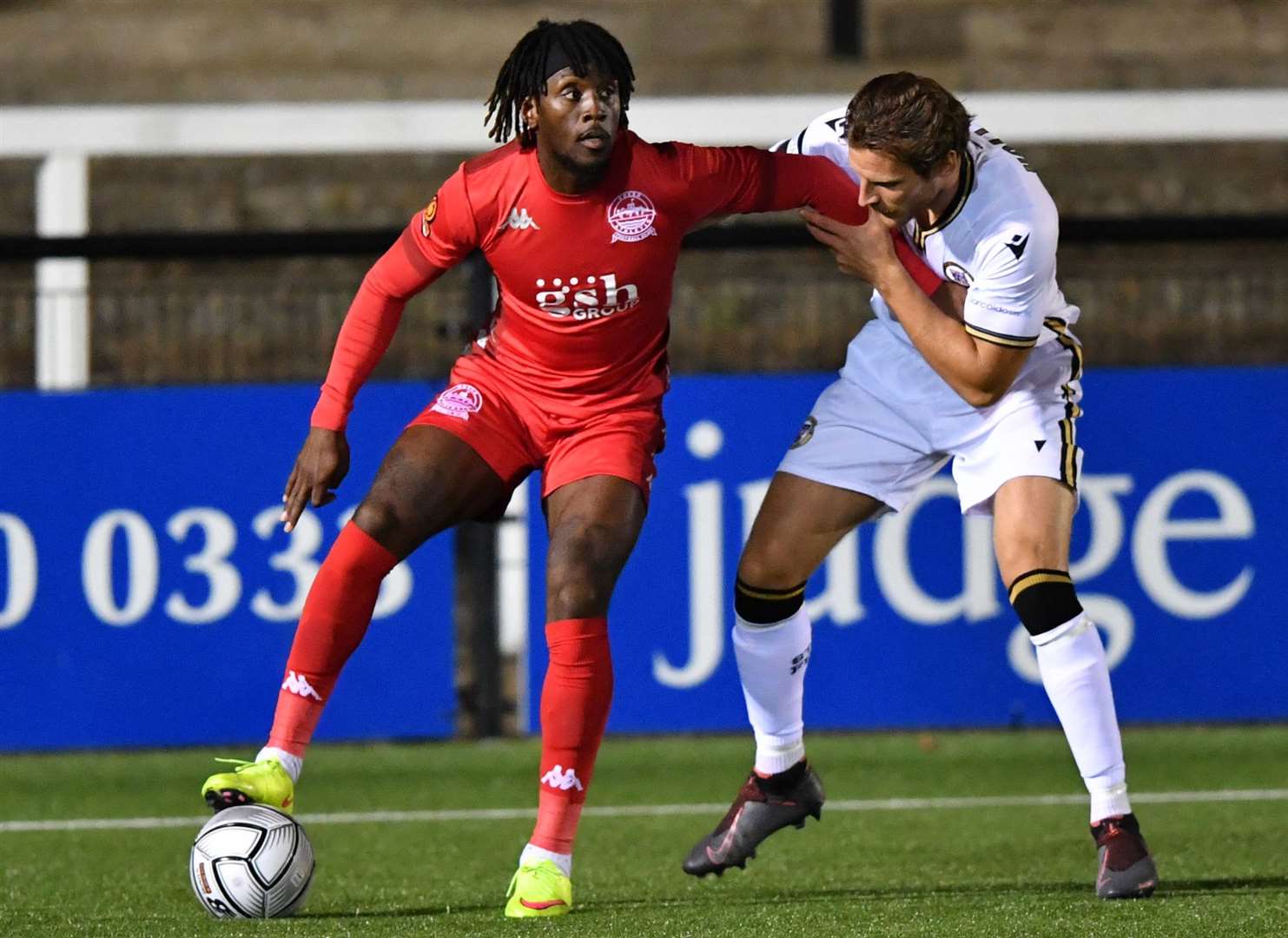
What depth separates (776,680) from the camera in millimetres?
4719

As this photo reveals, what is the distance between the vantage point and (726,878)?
4887 mm

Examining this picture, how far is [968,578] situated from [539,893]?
10.3 ft

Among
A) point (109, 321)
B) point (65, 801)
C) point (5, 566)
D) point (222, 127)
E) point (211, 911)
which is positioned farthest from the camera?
point (222, 127)

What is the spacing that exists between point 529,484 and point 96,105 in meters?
6.99

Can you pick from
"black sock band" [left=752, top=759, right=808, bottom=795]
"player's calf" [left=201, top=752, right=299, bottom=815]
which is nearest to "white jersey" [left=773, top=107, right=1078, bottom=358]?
"black sock band" [left=752, top=759, right=808, bottom=795]

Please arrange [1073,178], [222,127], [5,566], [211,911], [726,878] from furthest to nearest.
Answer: [1073,178] < [222,127] < [5,566] < [726,878] < [211,911]

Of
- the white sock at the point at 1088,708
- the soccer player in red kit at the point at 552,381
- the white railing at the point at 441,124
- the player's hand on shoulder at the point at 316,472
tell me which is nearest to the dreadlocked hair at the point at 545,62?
the soccer player in red kit at the point at 552,381

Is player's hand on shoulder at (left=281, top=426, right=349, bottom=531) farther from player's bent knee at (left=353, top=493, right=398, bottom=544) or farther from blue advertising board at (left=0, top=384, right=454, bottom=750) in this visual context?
blue advertising board at (left=0, top=384, right=454, bottom=750)

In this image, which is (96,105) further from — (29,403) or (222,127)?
(29,403)

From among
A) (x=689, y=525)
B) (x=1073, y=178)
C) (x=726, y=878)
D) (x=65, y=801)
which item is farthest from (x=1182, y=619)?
(x=1073, y=178)

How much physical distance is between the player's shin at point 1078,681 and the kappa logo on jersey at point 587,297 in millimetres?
972

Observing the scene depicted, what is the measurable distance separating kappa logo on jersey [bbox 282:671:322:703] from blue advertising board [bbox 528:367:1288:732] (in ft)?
8.73

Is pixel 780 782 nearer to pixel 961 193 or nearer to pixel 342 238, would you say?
pixel 961 193

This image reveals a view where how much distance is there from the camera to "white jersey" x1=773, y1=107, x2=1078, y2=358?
14.2ft
